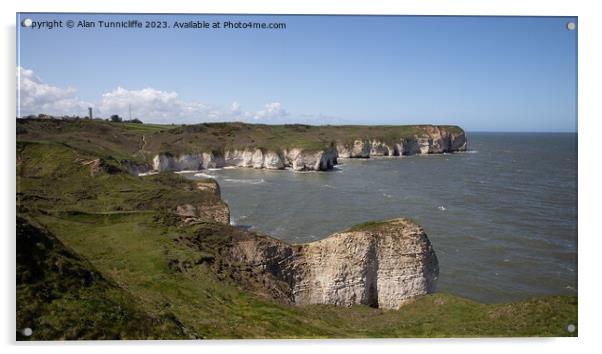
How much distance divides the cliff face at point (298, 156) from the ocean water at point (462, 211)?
483 centimetres

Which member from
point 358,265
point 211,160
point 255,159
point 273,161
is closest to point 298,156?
point 273,161

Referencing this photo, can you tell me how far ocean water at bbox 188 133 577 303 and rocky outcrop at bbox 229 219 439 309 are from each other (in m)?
4.61

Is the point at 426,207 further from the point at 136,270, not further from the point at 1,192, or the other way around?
the point at 1,192

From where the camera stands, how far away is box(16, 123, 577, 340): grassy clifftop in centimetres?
779

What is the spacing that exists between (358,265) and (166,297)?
667 cm

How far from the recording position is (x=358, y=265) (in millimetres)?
13875

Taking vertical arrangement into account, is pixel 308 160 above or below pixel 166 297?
above

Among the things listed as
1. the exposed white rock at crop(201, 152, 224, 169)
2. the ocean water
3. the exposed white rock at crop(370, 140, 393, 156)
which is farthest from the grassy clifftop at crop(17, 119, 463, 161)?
the ocean water

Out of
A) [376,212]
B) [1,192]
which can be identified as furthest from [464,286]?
[1,192]

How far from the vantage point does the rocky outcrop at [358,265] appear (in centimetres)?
1359

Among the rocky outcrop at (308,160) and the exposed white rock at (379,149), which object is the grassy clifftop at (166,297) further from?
the exposed white rock at (379,149)

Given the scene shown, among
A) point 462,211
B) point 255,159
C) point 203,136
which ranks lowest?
point 462,211

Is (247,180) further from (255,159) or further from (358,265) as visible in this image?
(358,265)

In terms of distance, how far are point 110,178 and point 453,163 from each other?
55.0m
